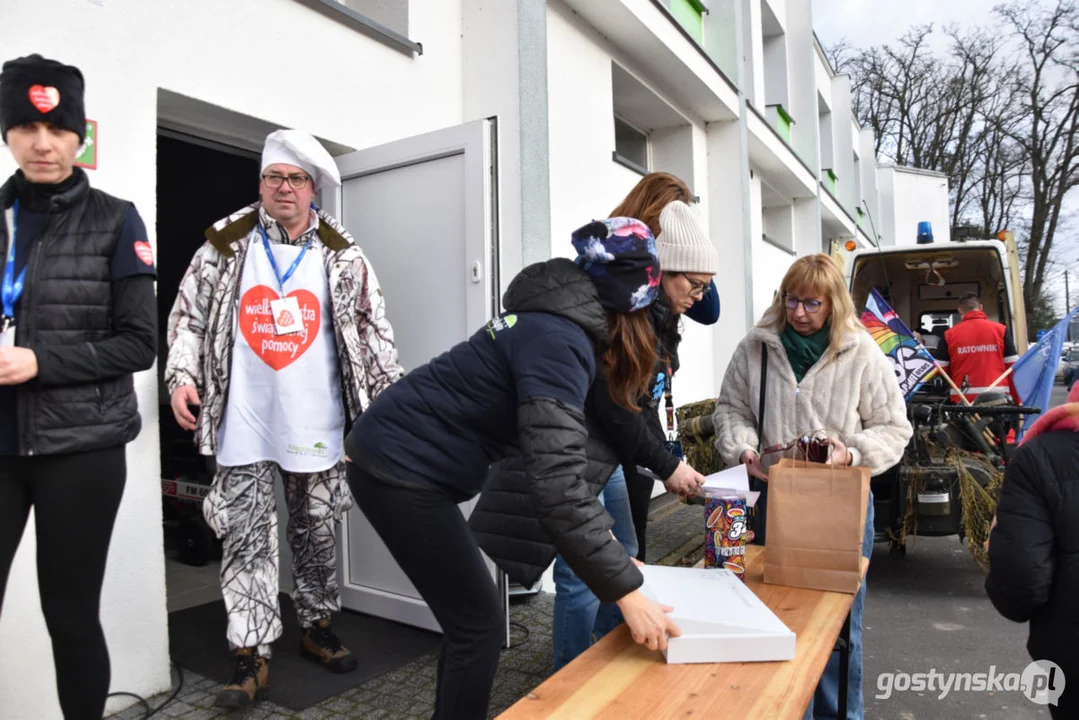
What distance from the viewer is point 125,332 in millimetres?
2133

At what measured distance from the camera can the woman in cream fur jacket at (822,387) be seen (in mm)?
2750

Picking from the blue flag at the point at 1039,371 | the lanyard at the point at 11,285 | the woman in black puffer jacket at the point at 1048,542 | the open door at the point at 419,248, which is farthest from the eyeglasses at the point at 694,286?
the blue flag at the point at 1039,371

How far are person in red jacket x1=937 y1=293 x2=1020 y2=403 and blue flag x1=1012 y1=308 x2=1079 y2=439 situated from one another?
70cm

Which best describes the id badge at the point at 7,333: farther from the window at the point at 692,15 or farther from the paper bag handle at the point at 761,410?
the window at the point at 692,15

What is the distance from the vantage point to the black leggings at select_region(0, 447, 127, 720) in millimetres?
1967

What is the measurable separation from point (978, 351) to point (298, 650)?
631cm

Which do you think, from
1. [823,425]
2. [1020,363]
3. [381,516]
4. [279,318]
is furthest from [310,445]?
[1020,363]

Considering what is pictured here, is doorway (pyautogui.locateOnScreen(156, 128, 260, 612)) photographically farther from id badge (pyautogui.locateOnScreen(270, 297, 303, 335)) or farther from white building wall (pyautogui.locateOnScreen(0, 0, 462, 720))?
id badge (pyautogui.locateOnScreen(270, 297, 303, 335))

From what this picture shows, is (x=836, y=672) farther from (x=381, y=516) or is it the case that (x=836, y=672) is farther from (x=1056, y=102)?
(x=1056, y=102)

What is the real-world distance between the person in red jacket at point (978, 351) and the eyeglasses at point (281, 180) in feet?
19.5

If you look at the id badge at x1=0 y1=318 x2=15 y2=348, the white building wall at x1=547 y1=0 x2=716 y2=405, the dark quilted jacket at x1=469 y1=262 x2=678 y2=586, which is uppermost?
the white building wall at x1=547 y1=0 x2=716 y2=405

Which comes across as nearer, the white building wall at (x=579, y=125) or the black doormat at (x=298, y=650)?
the black doormat at (x=298, y=650)

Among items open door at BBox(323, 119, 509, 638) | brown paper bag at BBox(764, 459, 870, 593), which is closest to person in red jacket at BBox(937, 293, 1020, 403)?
open door at BBox(323, 119, 509, 638)

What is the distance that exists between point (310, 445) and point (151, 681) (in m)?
1.09
